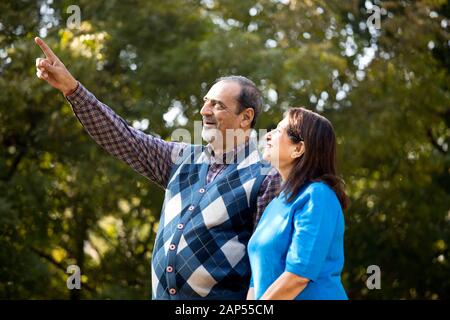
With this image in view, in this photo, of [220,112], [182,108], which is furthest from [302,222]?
[182,108]

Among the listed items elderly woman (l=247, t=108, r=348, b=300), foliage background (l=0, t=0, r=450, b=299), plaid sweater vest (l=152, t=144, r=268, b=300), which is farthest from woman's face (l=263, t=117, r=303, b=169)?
foliage background (l=0, t=0, r=450, b=299)

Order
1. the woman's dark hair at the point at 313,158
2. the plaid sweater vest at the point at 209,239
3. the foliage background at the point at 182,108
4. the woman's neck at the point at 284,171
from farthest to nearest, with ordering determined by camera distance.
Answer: the foliage background at the point at 182,108 < the plaid sweater vest at the point at 209,239 < the woman's neck at the point at 284,171 < the woman's dark hair at the point at 313,158

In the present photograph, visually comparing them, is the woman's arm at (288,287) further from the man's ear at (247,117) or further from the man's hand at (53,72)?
the man's hand at (53,72)

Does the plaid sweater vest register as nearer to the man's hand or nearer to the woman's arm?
the woman's arm

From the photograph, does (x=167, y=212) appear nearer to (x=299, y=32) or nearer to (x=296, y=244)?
(x=296, y=244)

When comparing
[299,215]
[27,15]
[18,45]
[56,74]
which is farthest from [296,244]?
[27,15]

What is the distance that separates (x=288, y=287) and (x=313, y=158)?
0.42 m

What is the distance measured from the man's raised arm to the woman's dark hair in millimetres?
687

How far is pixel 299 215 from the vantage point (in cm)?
241

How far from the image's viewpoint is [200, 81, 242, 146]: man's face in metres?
3.00

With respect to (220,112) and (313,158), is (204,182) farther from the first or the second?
(313,158)

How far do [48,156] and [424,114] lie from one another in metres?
3.88

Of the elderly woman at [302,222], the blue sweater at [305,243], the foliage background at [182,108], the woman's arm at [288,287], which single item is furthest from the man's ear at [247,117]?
the foliage background at [182,108]

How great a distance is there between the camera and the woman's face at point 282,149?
2.58 metres
